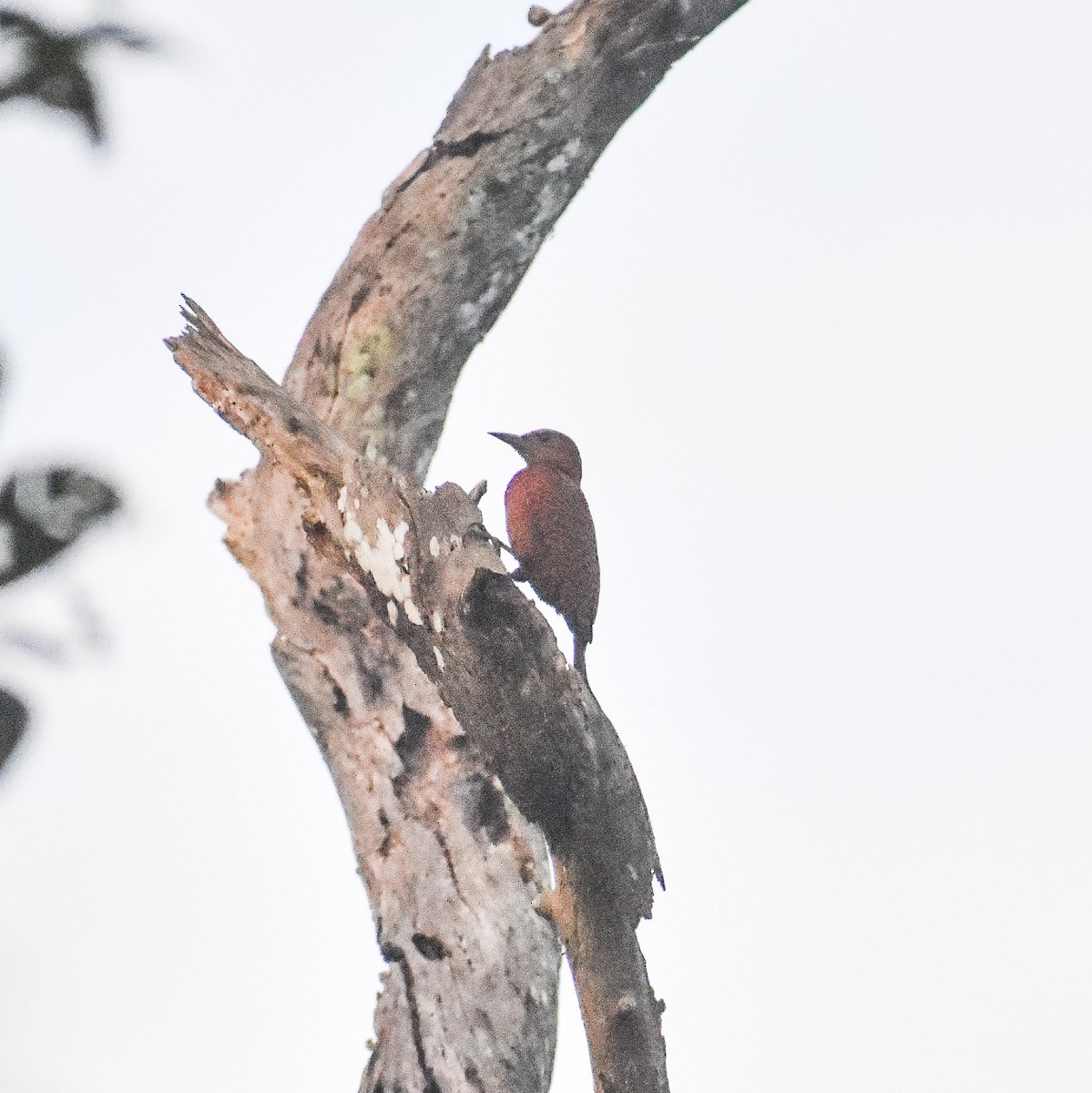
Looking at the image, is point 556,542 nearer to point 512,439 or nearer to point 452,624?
point 512,439

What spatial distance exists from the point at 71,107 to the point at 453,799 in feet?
12.1

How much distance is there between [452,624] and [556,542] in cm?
146

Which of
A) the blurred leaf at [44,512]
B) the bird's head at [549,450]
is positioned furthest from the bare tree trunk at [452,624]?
the blurred leaf at [44,512]

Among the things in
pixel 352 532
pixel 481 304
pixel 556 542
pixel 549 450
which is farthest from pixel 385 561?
pixel 481 304

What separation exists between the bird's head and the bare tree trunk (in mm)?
391

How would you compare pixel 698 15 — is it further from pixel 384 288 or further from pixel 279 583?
pixel 279 583

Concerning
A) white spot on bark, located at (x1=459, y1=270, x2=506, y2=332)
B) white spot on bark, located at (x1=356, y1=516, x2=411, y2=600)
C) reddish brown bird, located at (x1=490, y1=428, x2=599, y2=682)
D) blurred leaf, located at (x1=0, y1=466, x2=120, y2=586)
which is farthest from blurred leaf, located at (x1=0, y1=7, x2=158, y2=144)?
white spot on bark, located at (x1=459, y1=270, x2=506, y2=332)

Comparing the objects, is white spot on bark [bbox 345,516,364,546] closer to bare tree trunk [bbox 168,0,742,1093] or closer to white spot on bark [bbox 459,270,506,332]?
bare tree trunk [bbox 168,0,742,1093]

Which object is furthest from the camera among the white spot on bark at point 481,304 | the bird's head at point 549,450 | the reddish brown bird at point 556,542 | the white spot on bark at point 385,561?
the white spot on bark at point 481,304

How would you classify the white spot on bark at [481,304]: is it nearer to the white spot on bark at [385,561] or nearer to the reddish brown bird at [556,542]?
the reddish brown bird at [556,542]

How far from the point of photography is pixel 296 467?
3805mm

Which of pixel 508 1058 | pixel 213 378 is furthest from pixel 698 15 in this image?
pixel 508 1058

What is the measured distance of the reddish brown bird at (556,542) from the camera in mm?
4449

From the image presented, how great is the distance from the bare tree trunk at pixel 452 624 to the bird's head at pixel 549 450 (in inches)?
15.4
